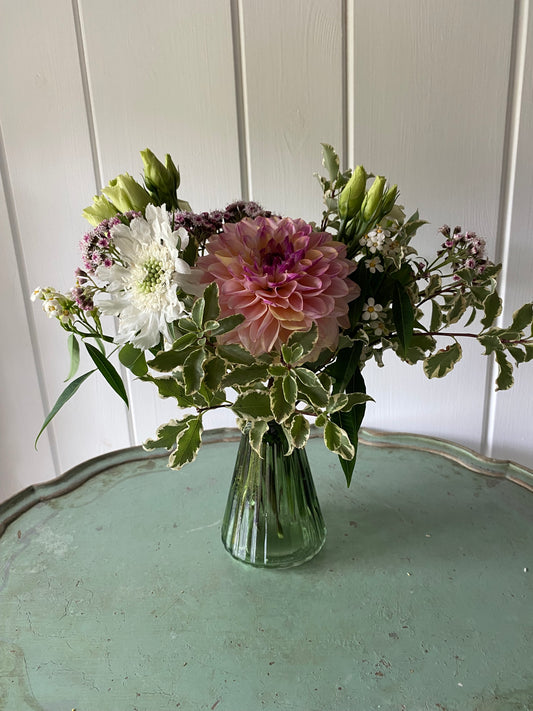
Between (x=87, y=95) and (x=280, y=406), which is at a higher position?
(x=87, y=95)

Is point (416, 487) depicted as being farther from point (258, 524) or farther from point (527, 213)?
point (527, 213)

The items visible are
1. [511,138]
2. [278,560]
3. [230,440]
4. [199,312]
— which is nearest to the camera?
[199,312]

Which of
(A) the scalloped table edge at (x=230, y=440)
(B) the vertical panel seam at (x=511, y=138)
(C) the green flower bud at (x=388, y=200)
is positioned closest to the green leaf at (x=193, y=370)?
(C) the green flower bud at (x=388, y=200)

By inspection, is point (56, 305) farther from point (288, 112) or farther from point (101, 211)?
point (288, 112)

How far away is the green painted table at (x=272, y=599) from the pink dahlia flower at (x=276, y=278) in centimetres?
31

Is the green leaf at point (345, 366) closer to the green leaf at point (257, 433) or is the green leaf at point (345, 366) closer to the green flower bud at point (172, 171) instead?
the green leaf at point (257, 433)

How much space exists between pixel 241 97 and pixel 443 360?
52 cm

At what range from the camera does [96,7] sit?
0.87 meters

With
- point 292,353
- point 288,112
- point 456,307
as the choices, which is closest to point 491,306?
point 456,307

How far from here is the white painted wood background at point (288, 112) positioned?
836mm

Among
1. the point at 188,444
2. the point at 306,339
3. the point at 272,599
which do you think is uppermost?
the point at 306,339

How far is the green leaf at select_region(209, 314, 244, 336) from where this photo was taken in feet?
1.63

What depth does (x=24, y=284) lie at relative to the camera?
1.02 meters

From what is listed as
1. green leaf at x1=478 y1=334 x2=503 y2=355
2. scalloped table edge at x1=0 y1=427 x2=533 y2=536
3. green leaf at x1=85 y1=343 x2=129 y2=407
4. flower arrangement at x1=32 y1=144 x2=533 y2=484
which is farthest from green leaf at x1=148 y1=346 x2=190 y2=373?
scalloped table edge at x1=0 y1=427 x2=533 y2=536
